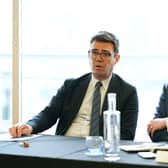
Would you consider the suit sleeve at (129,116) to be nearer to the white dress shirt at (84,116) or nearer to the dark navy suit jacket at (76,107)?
the dark navy suit jacket at (76,107)

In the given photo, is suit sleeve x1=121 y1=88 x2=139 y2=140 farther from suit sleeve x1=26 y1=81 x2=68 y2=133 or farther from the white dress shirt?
suit sleeve x1=26 y1=81 x2=68 y2=133

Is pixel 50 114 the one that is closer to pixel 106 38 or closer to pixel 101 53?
pixel 101 53

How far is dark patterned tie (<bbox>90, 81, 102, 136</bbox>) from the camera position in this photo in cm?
247

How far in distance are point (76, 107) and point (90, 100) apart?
0.12m

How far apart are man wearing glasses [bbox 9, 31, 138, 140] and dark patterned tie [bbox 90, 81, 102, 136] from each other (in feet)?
0.07

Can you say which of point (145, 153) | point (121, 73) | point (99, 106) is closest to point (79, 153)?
point (145, 153)

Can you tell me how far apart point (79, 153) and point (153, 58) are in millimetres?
1754

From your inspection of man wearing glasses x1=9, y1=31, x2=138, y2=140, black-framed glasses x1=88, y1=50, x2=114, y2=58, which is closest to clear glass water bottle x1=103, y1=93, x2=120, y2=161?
man wearing glasses x1=9, y1=31, x2=138, y2=140

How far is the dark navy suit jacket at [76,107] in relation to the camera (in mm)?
2502

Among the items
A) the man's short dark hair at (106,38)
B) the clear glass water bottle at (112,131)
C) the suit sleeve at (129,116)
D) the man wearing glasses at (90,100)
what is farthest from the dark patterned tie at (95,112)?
the clear glass water bottle at (112,131)

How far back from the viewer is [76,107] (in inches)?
104

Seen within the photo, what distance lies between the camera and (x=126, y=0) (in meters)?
3.23

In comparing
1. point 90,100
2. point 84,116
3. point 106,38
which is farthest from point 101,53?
point 84,116

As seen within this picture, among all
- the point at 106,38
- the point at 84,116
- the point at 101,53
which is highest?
the point at 106,38
